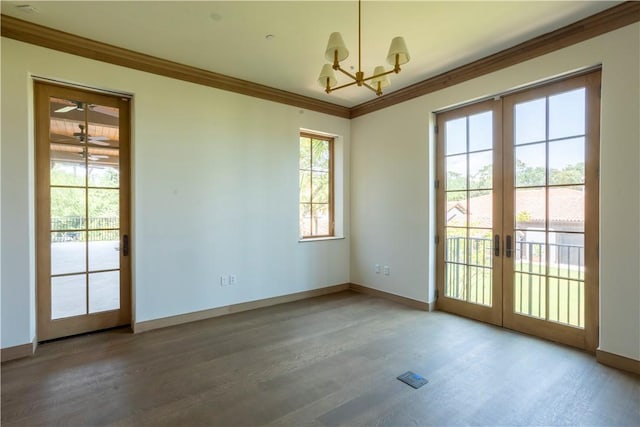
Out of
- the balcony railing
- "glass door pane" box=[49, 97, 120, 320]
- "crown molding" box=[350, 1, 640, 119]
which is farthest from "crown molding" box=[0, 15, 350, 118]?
the balcony railing

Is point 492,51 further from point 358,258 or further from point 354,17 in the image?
point 358,258

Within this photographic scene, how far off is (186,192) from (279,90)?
6.27 feet

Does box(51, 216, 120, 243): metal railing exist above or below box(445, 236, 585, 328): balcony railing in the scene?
above

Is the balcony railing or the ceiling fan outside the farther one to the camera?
the ceiling fan outside

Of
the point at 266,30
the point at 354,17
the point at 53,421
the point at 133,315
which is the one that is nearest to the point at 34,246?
the point at 133,315

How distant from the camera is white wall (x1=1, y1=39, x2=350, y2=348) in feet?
9.53

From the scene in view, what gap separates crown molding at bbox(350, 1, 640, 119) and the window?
1.32 meters

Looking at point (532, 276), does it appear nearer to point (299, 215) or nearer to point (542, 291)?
point (542, 291)

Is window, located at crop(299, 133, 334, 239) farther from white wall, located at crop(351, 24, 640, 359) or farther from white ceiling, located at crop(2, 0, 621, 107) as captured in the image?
white ceiling, located at crop(2, 0, 621, 107)

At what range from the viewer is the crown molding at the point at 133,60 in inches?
113

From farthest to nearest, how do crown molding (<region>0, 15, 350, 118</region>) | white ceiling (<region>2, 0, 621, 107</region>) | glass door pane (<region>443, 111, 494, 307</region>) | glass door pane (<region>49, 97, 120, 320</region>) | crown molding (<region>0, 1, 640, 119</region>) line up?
glass door pane (<region>443, 111, 494, 307</region>) < glass door pane (<region>49, 97, 120, 320</region>) < crown molding (<region>0, 15, 350, 118</region>) < crown molding (<region>0, 1, 640, 119</region>) < white ceiling (<region>2, 0, 621, 107</region>)

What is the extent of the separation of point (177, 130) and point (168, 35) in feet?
3.35

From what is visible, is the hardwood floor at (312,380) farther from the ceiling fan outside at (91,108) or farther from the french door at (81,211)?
the ceiling fan outside at (91,108)

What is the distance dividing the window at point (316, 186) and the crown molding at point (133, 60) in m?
0.65
